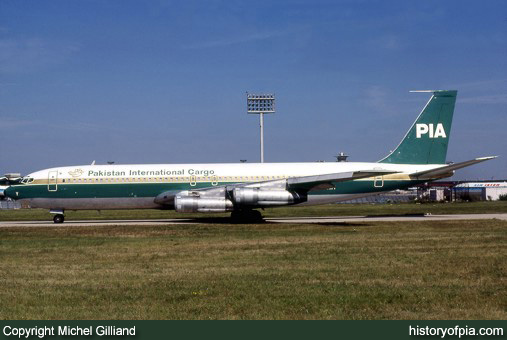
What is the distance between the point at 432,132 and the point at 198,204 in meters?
15.7

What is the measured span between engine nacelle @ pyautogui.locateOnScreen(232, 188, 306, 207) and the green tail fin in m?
8.98

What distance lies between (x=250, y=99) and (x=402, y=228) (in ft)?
145

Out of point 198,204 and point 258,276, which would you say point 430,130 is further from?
point 258,276

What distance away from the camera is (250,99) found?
220ft

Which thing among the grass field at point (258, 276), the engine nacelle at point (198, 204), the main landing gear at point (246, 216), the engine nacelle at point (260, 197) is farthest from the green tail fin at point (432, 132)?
the engine nacelle at point (198, 204)

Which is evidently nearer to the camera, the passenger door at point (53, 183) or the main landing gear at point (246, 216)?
the main landing gear at point (246, 216)

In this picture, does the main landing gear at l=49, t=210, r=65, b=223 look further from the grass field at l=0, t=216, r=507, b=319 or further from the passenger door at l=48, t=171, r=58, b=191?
the grass field at l=0, t=216, r=507, b=319

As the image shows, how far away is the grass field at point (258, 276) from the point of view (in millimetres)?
9344

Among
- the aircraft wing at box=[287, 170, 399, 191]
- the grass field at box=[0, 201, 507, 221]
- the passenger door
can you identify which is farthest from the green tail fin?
the passenger door

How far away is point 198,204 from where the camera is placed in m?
29.8

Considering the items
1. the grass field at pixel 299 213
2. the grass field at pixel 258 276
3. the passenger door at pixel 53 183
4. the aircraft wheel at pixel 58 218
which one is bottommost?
the grass field at pixel 258 276

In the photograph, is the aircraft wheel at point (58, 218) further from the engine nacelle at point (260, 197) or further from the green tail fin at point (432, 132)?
the green tail fin at point (432, 132)
